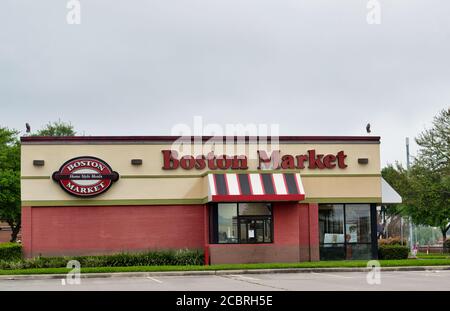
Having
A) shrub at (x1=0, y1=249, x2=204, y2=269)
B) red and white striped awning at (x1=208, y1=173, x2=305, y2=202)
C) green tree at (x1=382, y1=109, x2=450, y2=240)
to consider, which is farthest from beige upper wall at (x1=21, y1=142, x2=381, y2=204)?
green tree at (x1=382, y1=109, x2=450, y2=240)

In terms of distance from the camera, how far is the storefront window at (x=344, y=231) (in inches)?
1474

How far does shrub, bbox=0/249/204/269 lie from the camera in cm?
3384

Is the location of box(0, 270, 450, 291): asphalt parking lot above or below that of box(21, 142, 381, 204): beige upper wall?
below

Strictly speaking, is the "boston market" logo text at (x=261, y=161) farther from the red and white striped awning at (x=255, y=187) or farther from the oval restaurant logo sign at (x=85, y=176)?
the oval restaurant logo sign at (x=85, y=176)

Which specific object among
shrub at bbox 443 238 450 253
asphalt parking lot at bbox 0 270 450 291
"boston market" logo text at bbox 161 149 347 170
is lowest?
shrub at bbox 443 238 450 253

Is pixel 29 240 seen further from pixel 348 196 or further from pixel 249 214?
pixel 348 196

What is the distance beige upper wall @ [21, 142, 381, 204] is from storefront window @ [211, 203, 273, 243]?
1.75m

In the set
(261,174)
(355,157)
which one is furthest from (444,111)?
(261,174)

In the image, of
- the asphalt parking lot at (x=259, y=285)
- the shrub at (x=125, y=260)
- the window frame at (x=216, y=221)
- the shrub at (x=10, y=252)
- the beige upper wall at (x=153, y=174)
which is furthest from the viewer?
the beige upper wall at (x=153, y=174)

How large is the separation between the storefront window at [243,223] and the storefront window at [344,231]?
3.52 meters

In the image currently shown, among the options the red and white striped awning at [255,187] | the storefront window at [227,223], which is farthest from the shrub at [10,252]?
the storefront window at [227,223]

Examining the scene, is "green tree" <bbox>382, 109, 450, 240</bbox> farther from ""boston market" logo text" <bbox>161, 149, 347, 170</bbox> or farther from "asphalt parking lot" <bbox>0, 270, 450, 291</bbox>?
"asphalt parking lot" <bbox>0, 270, 450, 291</bbox>

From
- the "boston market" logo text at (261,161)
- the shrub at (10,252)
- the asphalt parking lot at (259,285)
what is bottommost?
the asphalt parking lot at (259,285)

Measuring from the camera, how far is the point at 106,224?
3669cm
